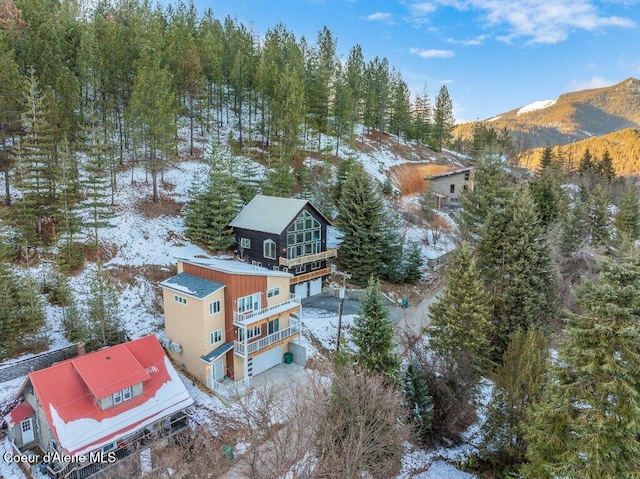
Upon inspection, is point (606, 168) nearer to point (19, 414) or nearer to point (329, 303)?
point (329, 303)

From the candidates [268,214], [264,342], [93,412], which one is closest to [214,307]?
[264,342]

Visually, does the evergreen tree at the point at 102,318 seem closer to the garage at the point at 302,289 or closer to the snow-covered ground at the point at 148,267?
the snow-covered ground at the point at 148,267

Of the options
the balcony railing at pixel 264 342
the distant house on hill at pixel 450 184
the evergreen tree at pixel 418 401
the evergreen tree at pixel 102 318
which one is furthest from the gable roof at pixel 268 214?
the distant house on hill at pixel 450 184

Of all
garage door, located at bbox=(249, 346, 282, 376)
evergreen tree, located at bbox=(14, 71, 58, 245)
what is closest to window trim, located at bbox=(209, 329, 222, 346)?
garage door, located at bbox=(249, 346, 282, 376)

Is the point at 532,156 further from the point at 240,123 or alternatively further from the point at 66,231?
the point at 66,231

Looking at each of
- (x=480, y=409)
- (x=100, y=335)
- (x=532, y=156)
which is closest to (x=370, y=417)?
(x=480, y=409)

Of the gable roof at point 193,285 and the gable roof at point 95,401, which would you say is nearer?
the gable roof at point 95,401
